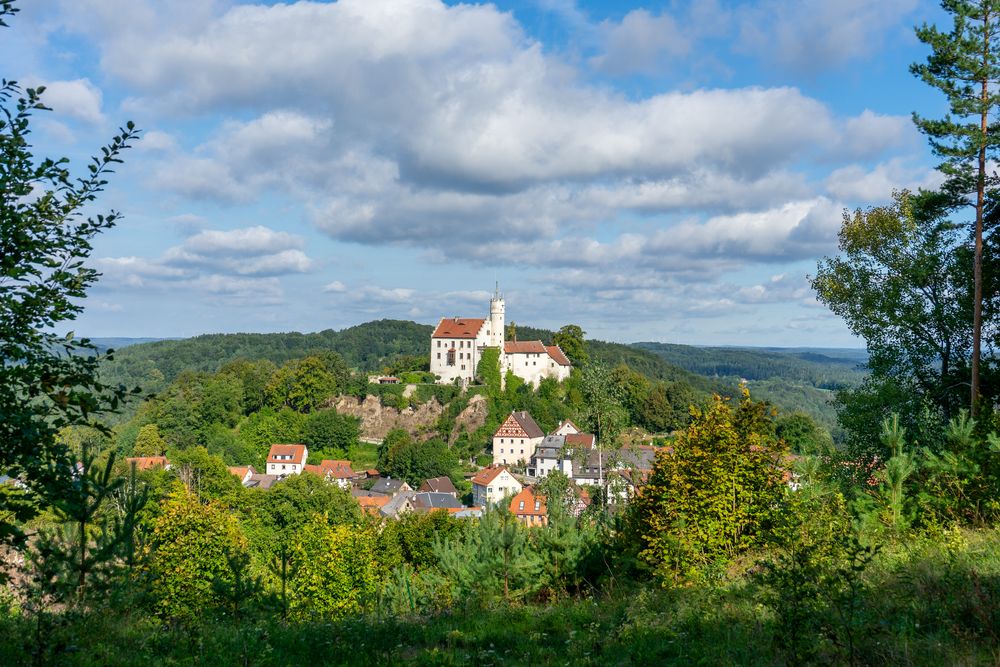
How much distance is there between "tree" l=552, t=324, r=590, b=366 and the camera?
104250 mm

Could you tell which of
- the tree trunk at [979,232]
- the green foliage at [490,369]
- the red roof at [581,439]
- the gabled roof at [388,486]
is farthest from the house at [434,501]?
the tree trunk at [979,232]

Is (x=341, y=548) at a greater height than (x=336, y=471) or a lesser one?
greater

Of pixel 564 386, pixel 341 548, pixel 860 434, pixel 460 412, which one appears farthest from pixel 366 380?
pixel 860 434

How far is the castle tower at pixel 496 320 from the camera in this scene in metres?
99.5

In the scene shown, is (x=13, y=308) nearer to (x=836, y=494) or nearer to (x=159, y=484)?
(x=836, y=494)

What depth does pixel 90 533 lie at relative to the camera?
8.19m

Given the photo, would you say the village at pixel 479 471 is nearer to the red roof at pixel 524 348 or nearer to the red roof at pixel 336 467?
the red roof at pixel 336 467

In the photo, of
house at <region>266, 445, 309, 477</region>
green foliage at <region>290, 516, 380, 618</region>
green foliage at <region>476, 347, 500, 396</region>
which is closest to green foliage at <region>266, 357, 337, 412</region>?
house at <region>266, 445, 309, 477</region>

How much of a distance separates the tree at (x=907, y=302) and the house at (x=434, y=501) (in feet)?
167

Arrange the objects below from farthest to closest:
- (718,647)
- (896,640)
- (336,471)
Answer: (336,471) < (718,647) < (896,640)

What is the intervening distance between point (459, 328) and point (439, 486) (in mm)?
29542

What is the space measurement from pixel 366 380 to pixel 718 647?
96155mm

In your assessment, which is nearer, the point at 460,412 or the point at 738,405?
the point at 738,405

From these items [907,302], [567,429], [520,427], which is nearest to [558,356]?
[567,429]
